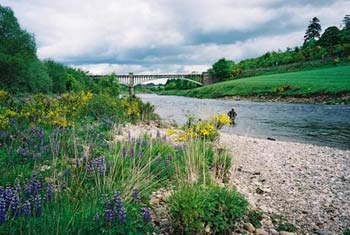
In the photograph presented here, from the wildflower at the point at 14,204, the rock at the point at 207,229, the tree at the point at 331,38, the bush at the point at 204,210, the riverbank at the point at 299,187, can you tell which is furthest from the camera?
the tree at the point at 331,38

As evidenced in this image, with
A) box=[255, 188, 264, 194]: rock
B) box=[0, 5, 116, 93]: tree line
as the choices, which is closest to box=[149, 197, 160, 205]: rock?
box=[255, 188, 264, 194]: rock

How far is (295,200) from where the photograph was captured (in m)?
6.73

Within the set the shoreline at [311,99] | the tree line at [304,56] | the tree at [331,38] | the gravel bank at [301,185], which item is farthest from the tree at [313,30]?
the gravel bank at [301,185]

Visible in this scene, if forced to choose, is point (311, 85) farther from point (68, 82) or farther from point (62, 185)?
point (62, 185)

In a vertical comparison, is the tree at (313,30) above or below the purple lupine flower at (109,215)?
above

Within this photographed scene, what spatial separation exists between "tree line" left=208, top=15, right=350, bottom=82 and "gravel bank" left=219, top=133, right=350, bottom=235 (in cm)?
6116

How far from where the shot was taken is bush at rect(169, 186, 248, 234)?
4723 millimetres

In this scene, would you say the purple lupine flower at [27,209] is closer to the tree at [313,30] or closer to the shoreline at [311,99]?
the shoreline at [311,99]

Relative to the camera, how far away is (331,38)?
8306 cm

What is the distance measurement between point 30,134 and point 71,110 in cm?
532

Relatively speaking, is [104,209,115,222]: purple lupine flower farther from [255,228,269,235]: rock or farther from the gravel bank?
the gravel bank

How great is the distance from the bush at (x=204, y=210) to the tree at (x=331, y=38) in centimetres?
8476

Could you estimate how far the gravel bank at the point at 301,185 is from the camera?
5.93 meters

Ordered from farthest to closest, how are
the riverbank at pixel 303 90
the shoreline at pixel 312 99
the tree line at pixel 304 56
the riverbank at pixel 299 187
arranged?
1. the tree line at pixel 304 56
2. the riverbank at pixel 303 90
3. the shoreline at pixel 312 99
4. the riverbank at pixel 299 187
